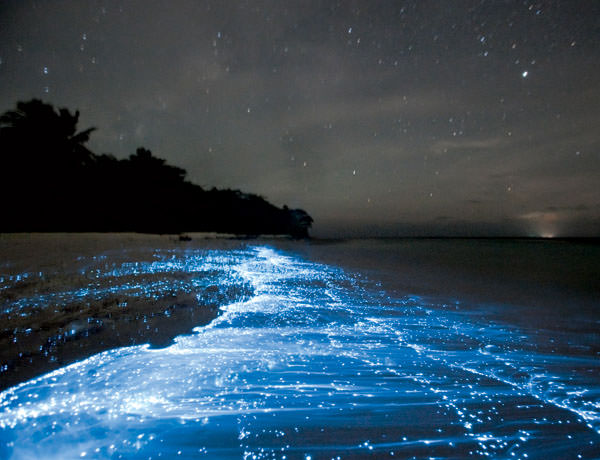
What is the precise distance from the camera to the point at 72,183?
1848 cm

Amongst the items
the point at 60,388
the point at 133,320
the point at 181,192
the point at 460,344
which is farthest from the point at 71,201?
the point at 460,344

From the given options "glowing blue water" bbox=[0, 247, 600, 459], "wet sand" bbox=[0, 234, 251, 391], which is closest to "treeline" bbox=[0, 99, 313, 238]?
"wet sand" bbox=[0, 234, 251, 391]

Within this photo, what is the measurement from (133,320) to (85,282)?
228cm

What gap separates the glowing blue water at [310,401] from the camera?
4.76 feet

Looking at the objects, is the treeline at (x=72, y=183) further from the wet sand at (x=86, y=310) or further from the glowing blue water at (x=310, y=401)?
the glowing blue water at (x=310, y=401)

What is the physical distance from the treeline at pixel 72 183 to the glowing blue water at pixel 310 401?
17.7 m

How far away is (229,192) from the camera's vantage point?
173 ft

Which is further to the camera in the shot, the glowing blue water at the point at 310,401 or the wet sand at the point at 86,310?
the wet sand at the point at 86,310

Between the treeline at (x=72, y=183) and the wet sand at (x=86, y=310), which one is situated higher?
the treeline at (x=72, y=183)

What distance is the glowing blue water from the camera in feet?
4.76

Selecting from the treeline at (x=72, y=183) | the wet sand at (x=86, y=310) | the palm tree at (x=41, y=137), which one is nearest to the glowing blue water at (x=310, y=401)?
the wet sand at (x=86, y=310)

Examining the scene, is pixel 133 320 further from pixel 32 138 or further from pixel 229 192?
pixel 229 192

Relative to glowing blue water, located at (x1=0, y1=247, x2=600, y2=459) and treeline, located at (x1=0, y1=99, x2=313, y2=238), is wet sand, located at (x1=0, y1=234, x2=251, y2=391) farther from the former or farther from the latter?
treeline, located at (x1=0, y1=99, x2=313, y2=238)

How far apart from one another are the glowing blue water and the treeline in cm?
1769
